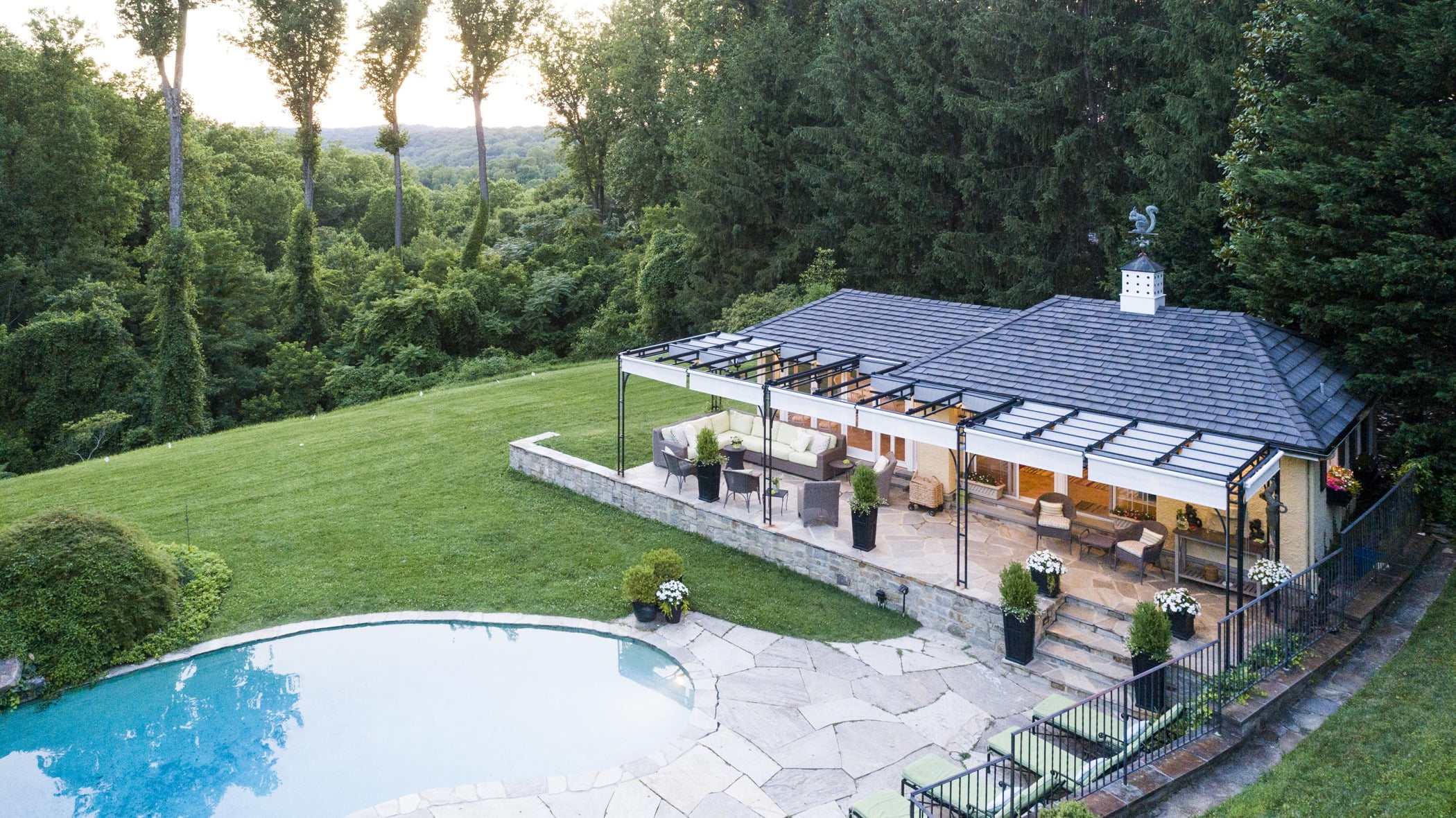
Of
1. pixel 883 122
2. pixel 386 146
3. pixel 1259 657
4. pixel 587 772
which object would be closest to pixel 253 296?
pixel 386 146

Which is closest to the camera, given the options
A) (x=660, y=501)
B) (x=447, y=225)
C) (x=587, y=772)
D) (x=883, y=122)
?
Result: (x=587, y=772)

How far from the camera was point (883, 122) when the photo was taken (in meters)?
23.3

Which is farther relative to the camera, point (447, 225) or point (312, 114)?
point (447, 225)

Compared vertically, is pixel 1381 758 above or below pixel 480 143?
below

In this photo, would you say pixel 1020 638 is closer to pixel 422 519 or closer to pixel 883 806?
pixel 883 806

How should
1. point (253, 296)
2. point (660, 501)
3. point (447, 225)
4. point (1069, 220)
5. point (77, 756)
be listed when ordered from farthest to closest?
point (447, 225)
point (253, 296)
point (1069, 220)
point (660, 501)
point (77, 756)

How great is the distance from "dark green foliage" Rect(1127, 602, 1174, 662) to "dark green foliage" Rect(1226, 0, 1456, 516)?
17.7 ft

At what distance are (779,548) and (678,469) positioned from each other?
8.04 feet

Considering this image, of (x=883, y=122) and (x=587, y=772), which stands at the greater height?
(x=883, y=122)

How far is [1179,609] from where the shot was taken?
9.52 metres

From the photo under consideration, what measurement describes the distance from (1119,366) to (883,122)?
13.0 meters

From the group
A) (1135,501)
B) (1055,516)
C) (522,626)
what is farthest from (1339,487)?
(522,626)

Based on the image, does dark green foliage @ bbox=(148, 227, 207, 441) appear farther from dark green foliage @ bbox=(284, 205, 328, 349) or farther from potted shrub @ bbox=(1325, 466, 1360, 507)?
potted shrub @ bbox=(1325, 466, 1360, 507)

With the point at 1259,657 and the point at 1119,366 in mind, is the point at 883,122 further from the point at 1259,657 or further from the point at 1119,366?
the point at 1259,657
